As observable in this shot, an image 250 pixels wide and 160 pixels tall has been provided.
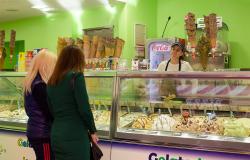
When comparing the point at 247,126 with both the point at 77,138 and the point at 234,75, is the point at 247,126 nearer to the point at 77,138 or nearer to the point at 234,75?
the point at 234,75

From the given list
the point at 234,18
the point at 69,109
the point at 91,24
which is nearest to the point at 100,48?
the point at 69,109

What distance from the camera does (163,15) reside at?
855 centimetres

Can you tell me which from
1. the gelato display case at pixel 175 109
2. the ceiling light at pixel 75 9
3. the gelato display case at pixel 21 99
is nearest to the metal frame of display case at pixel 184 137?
the gelato display case at pixel 175 109

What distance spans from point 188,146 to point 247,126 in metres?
0.60

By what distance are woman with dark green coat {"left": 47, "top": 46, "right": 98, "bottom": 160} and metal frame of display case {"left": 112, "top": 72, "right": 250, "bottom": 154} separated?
0.51m

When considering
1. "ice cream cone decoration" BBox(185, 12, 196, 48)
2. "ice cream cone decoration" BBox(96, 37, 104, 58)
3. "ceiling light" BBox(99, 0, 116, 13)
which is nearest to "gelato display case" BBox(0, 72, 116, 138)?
"ice cream cone decoration" BBox(96, 37, 104, 58)

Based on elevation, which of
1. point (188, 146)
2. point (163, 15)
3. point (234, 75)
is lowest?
point (188, 146)

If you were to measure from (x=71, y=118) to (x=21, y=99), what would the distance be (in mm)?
2191

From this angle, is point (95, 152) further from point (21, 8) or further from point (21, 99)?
point (21, 8)

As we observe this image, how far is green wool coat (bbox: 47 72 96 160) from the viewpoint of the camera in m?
2.93

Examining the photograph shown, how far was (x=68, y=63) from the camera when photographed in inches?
119

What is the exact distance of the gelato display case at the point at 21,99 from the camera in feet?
12.5

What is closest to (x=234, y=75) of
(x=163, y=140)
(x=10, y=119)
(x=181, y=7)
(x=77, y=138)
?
(x=163, y=140)

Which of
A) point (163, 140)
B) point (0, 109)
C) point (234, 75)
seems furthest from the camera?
point (0, 109)
